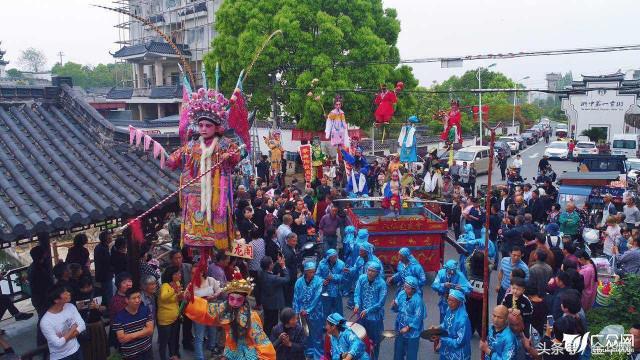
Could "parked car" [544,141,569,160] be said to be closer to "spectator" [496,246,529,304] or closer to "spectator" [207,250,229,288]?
"spectator" [496,246,529,304]

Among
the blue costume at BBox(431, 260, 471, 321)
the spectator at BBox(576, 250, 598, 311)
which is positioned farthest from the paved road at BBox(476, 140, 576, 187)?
the blue costume at BBox(431, 260, 471, 321)

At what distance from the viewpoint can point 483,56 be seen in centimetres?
1199

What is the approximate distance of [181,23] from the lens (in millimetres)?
40812

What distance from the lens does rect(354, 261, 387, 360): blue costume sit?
7.03m

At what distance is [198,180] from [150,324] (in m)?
1.90

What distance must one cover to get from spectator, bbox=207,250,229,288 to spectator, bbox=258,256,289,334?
0.54 meters

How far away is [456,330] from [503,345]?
92 centimetres

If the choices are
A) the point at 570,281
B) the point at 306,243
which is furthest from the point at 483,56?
the point at 570,281

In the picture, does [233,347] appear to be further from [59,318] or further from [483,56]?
[483,56]

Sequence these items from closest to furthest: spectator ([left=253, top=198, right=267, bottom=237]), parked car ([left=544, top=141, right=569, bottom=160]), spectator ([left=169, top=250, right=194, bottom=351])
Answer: spectator ([left=169, top=250, right=194, bottom=351]) → spectator ([left=253, top=198, right=267, bottom=237]) → parked car ([left=544, top=141, right=569, bottom=160])

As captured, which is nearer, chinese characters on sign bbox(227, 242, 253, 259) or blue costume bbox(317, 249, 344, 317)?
blue costume bbox(317, 249, 344, 317)

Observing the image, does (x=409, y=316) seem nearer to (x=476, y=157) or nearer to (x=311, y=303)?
(x=311, y=303)

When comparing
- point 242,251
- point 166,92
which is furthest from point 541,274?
point 166,92

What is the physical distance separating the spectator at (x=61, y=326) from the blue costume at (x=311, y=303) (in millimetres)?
2735
